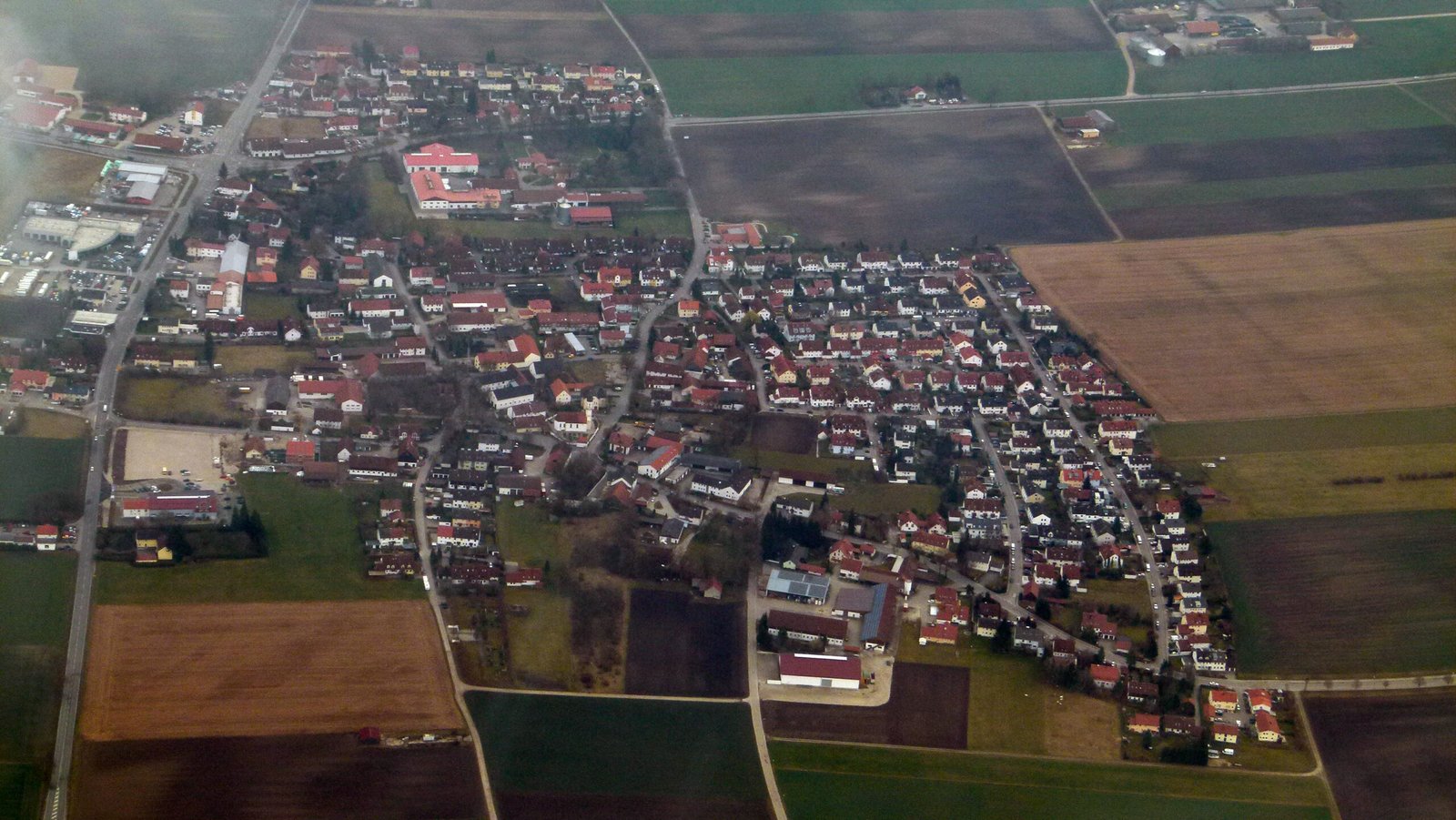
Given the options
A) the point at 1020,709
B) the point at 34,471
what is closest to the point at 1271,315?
the point at 1020,709

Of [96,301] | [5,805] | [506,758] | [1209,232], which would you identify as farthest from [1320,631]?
[96,301]

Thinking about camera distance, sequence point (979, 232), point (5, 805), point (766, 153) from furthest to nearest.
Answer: point (766, 153)
point (979, 232)
point (5, 805)

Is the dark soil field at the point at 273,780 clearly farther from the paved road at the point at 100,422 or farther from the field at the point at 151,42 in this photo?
the field at the point at 151,42

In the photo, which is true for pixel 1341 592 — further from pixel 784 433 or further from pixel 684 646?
pixel 684 646

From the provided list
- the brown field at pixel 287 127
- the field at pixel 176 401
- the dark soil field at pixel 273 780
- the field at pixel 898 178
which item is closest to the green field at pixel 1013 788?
the dark soil field at pixel 273 780

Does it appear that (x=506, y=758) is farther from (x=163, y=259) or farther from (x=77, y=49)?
(x=77, y=49)
